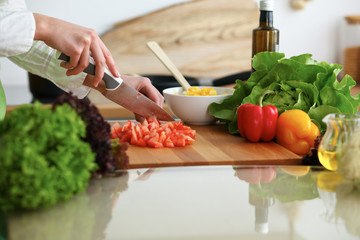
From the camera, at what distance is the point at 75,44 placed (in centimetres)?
117

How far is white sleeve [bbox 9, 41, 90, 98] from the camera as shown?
1578 mm

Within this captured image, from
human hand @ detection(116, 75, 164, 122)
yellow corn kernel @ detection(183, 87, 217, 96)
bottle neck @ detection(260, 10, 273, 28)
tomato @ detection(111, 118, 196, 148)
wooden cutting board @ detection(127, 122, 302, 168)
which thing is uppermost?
bottle neck @ detection(260, 10, 273, 28)

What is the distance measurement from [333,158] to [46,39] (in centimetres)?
70

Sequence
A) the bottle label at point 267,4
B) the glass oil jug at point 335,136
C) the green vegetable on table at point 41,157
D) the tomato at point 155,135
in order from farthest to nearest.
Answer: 1. the bottle label at point 267,4
2. the tomato at point 155,135
3. the glass oil jug at point 335,136
4. the green vegetable on table at point 41,157

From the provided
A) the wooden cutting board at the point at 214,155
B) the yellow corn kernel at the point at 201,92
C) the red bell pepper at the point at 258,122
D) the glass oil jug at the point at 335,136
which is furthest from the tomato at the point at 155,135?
the glass oil jug at the point at 335,136

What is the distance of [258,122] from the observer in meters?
1.33

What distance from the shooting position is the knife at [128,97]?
4.49 ft

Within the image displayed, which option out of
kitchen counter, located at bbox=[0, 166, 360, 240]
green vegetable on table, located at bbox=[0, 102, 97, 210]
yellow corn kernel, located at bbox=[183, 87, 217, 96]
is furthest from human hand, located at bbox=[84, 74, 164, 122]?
green vegetable on table, located at bbox=[0, 102, 97, 210]

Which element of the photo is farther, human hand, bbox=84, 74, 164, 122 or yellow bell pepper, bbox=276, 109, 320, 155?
human hand, bbox=84, 74, 164, 122

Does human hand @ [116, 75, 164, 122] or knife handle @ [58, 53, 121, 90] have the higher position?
knife handle @ [58, 53, 121, 90]

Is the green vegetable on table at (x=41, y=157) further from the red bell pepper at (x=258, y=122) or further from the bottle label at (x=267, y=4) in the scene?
the bottle label at (x=267, y=4)

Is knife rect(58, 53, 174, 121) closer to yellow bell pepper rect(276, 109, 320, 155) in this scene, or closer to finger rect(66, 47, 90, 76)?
finger rect(66, 47, 90, 76)

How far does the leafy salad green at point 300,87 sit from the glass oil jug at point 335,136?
406 millimetres

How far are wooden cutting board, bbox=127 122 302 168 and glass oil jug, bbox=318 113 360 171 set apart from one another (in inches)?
9.5
